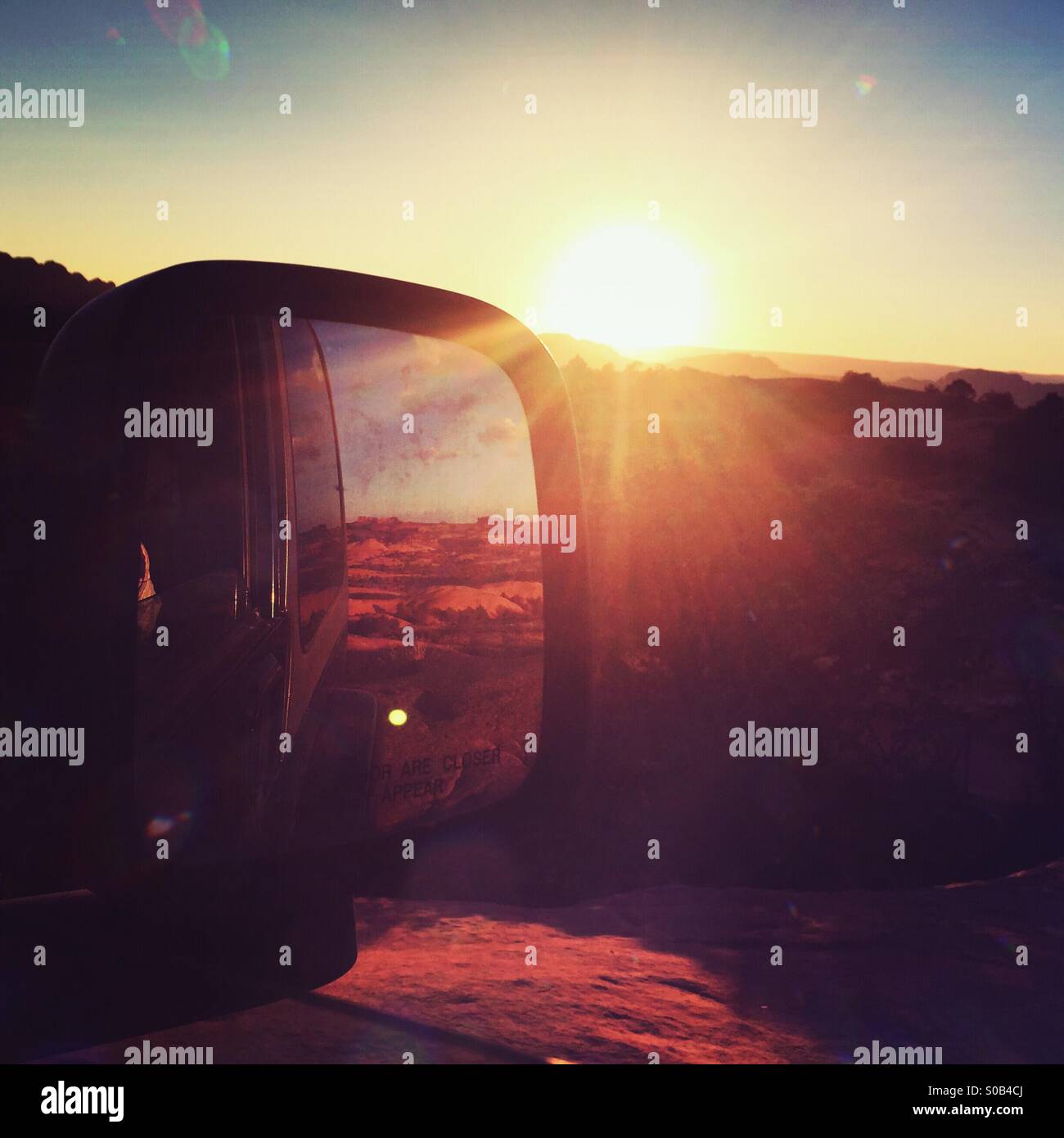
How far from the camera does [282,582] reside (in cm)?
302

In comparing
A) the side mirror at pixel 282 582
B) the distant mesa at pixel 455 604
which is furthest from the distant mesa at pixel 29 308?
the distant mesa at pixel 455 604

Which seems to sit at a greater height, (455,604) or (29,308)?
(29,308)

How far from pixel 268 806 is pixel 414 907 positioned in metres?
3.09

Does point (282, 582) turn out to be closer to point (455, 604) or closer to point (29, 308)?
point (455, 604)

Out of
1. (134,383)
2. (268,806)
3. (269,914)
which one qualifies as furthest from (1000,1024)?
(134,383)

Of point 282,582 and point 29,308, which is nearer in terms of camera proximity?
point 29,308

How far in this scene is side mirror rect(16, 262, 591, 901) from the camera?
1246 mm

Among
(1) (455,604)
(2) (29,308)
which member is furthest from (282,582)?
(2) (29,308)

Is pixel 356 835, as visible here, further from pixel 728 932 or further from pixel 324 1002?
pixel 728 932

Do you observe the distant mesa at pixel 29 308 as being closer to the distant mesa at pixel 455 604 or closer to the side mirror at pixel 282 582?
the side mirror at pixel 282 582

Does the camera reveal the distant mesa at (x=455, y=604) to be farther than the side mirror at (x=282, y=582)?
Yes

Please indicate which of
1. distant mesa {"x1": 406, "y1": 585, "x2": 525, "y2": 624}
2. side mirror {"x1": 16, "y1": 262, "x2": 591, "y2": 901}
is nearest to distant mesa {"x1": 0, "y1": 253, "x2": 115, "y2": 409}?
side mirror {"x1": 16, "y1": 262, "x2": 591, "y2": 901}

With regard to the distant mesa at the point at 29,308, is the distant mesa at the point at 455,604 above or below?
below

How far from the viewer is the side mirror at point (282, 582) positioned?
4.09ft
